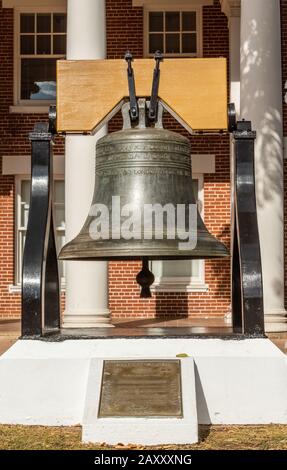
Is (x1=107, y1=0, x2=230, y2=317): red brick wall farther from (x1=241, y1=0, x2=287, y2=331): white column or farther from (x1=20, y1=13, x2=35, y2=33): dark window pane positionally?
(x1=241, y1=0, x2=287, y2=331): white column

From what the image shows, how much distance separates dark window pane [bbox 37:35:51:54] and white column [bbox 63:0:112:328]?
512 centimetres

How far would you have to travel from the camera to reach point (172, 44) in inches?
782

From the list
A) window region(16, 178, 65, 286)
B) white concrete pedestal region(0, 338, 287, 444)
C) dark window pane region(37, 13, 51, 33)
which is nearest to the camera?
white concrete pedestal region(0, 338, 287, 444)

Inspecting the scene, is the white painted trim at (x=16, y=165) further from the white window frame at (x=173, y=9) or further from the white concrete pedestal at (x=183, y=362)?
the white concrete pedestal at (x=183, y=362)

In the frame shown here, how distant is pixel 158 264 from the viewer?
766 inches

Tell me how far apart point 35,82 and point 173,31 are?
295 cm

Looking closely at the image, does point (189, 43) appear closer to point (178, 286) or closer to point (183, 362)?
point (178, 286)

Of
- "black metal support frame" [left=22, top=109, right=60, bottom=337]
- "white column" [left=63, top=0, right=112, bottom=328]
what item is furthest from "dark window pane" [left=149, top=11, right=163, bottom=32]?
"black metal support frame" [left=22, top=109, right=60, bottom=337]

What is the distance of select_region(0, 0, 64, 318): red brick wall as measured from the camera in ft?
63.8

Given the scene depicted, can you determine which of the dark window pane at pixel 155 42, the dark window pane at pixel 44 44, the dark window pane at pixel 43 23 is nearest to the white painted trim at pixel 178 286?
the dark window pane at pixel 155 42

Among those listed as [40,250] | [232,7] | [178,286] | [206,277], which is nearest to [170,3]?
[232,7]

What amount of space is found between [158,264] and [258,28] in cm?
592

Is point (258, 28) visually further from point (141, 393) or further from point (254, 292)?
point (141, 393)

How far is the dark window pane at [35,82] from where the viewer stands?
19938 millimetres
